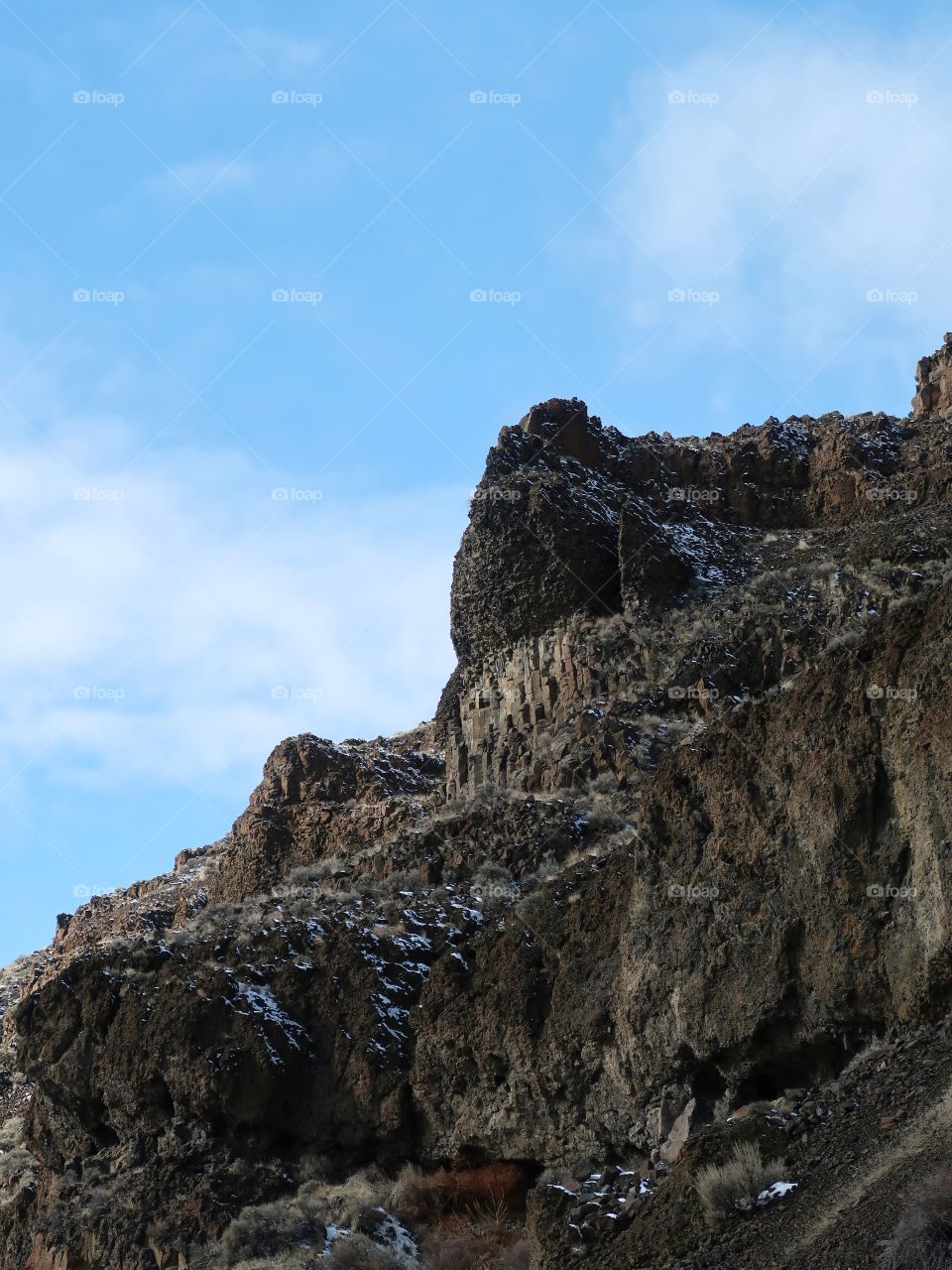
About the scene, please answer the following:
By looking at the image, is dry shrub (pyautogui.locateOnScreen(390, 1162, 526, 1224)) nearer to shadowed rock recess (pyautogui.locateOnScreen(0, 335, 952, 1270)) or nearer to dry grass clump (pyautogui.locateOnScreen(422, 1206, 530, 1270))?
shadowed rock recess (pyautogui.locateOnScreen(0, 335, 952, 1270))

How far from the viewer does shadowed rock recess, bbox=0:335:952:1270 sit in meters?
20.7

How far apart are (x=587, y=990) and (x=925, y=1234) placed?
10232 millimetres

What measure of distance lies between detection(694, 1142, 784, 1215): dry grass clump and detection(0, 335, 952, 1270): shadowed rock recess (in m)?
0.06

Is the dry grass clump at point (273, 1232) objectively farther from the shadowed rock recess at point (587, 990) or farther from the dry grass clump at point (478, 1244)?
the dry grass clump at point (478, 1244)

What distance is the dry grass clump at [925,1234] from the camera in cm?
1561

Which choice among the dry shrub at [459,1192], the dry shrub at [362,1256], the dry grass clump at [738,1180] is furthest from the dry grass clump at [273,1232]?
the dry grass clump at [738,1180]

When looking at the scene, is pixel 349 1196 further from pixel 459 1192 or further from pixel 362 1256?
pixel 362 1256

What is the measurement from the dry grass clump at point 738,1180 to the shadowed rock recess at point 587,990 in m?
0.06

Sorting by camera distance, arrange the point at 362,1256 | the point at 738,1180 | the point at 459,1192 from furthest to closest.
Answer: the point at 459,1192, the point at 362,1256, the point at 738,1180

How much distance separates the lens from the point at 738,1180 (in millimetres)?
19609

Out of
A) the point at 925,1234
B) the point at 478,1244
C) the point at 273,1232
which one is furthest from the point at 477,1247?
the point at 925,1234

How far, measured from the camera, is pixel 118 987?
30.3m

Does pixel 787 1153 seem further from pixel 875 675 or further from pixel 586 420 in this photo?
pixel 586 420

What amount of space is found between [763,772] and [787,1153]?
5.86 meters
